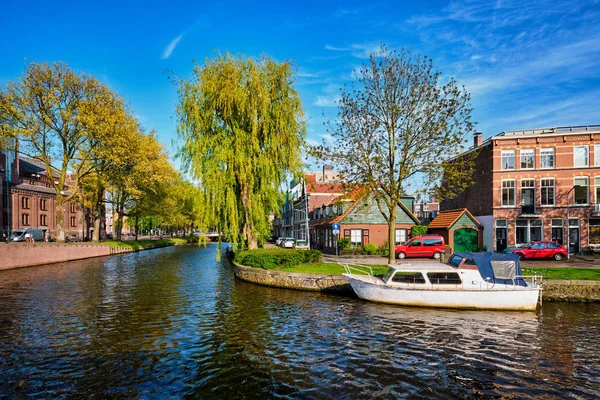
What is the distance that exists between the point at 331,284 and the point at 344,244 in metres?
17.2

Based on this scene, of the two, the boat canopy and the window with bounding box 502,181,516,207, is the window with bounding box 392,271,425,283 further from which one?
the window with bounding box 502,181,516,207

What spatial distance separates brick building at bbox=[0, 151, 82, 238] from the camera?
61500mm

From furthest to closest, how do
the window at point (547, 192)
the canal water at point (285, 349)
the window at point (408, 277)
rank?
the window at point (547, 192)
the window at point (408, 277)
the canal water at point (285, 349)

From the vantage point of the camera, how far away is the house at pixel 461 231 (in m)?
37.5

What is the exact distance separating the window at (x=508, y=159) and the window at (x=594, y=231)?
905cm

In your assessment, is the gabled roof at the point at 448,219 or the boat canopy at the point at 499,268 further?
the gabled roof at the point at 448,219

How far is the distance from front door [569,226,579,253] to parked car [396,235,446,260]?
51.6 feet

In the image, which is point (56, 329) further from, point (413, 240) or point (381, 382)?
point (413, 240)

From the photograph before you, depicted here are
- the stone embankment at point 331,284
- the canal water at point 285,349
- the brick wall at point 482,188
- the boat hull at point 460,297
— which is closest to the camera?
the canal water at point 285,349

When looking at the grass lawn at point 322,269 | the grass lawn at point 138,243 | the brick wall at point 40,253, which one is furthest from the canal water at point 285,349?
the grass lawn at point 138,243

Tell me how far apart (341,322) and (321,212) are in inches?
1374

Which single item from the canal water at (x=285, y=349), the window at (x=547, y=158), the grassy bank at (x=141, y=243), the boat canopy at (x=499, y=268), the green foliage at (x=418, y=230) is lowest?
the grassy bank at (x=141, y=243)

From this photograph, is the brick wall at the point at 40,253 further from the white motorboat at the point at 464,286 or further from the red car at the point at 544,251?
the red car at the point at 544,251

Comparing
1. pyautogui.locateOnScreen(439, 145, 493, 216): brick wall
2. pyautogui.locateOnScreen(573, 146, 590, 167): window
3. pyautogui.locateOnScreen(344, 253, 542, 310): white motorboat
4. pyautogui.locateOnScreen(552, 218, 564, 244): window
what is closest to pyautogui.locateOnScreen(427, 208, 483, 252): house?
pyautogui.locateOnScreen(439, 145, 493, 216): brick wall
